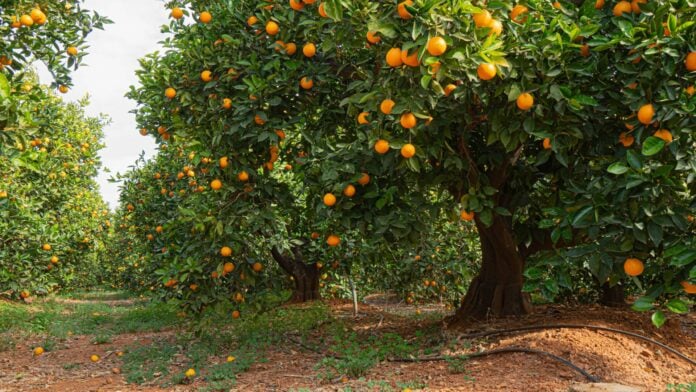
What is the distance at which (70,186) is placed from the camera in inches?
505

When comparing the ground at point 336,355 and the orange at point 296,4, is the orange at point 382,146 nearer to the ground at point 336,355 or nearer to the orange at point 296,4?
the orange at point 296,4

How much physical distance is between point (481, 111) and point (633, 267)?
168 cm

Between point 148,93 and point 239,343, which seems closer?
point 148,93

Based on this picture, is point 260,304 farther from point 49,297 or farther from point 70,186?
point 49,297

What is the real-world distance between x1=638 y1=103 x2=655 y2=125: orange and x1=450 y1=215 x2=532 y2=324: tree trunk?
2.31m

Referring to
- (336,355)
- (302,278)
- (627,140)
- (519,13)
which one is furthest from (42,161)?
(302,278)

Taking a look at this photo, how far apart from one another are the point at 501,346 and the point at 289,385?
6.08ft

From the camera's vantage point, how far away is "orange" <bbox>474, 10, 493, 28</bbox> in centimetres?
307

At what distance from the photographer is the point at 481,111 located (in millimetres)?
4207

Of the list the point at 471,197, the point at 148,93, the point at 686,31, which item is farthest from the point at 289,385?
the point at 686,31

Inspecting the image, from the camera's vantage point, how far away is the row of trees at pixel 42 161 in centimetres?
417

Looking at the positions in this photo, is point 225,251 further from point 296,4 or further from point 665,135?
point 665,135

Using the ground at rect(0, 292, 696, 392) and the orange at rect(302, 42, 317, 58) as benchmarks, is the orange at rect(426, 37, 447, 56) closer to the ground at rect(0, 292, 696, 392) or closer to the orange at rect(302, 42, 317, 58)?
the orange at rect(302, 42, 317, 58)

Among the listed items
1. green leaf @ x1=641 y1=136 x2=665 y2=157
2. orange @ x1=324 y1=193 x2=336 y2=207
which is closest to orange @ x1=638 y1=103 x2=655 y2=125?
green leaf @ x1=641 y1=136 x2=665 y2=157
